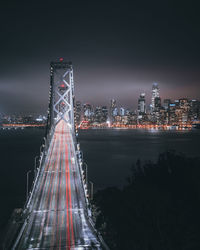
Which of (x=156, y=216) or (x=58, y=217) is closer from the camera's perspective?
(x=58, y=217)

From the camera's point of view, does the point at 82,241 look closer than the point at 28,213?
Yes

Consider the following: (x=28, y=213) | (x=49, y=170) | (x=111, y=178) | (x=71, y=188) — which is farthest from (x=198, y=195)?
(x=111, y=178)

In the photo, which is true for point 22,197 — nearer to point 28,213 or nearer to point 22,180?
point 22,180

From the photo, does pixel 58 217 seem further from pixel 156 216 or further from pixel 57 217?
pixel 156 216

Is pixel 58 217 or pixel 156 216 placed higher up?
pixel 58 217

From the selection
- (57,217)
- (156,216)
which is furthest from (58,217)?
(156,216)

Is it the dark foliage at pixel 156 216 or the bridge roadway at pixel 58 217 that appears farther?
the dark foliage at pixel 156 216
